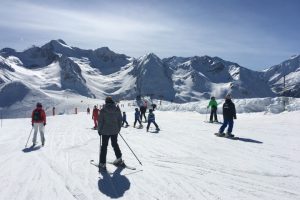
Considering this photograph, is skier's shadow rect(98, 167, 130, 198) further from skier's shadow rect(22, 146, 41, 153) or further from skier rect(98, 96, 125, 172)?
skier's shadow rect(22, 146, 41, 153)

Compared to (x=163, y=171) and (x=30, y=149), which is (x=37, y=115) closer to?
(x=30, y=149)

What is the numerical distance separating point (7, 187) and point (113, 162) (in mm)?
3665

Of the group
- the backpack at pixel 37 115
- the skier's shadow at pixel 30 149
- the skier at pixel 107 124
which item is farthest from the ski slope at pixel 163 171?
the backpack at pixel 37 115

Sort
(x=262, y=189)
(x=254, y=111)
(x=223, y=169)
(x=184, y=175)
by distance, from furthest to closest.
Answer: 1. (x=254, y=111)
2. (x=223, y=169)
3. (x=184, y=175)
4. (x=262, y=189)

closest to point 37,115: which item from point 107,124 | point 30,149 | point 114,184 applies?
point 30,149

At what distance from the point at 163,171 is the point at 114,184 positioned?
185cm

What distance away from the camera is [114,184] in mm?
10742

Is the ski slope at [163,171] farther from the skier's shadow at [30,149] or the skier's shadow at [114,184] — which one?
the skier's shadow at [30,149]

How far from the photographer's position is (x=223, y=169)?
40.2 feet

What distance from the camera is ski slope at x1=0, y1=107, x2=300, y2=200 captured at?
9797 millimetres

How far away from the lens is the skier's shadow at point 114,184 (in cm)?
993

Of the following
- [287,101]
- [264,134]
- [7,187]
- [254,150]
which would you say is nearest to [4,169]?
[7,187]

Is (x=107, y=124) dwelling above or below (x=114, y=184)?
above

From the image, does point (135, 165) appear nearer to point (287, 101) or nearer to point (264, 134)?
point (264, 134)
